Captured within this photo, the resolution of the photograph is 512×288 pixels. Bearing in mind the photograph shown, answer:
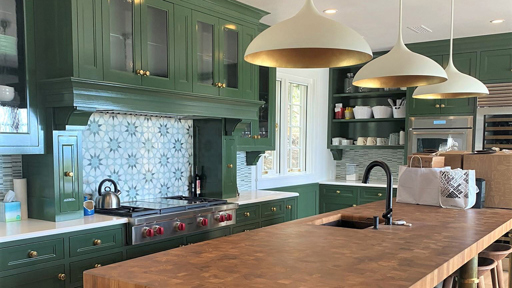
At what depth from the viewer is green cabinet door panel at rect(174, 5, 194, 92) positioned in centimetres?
346

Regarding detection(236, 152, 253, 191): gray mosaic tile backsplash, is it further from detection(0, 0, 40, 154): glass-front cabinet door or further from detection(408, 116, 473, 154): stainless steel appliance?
detection(0, 0, 40, 154): glass-front cabinet door

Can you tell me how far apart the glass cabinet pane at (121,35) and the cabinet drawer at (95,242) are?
43.8 inches

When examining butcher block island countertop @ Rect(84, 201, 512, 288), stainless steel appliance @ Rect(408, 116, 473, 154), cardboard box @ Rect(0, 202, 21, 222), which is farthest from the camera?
stainless steel appliance @ Rect(408, 116, 473, 154)

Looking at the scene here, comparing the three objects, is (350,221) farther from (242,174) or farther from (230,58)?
(242,174)

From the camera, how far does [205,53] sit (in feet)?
12.3

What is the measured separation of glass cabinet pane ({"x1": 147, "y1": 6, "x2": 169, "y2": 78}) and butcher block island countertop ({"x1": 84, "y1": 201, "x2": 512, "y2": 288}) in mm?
1628

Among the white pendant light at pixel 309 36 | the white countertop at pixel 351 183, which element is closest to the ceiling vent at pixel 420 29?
the white countertop at pixel 351 183

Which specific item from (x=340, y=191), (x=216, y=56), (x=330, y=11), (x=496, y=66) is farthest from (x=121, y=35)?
(x=496, y=66)

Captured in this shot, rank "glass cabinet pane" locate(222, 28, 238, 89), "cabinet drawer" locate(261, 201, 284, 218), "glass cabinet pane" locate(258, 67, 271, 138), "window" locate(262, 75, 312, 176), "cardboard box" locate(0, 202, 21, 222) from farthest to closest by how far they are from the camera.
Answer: "window" locate(262, 75, 312, 176), "glass cabinet pane" locate(258, 67, 271, 138), "cabinet drawer" locate(261, 201, 284, 218), "glass cabinet pane" locate(222, 28, 238, 89), "cardboard box" locate(0, 202, 21, 222)

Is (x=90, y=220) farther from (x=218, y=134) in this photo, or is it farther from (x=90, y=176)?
(x=218, y=134)

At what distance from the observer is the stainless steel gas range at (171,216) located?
3016 mm

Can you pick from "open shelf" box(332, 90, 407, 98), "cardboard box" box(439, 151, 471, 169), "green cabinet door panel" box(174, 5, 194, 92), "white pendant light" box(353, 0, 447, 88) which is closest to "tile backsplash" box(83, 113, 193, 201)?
"green cabinet door panel" box(174, 5, 194, 92)

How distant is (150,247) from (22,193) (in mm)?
920

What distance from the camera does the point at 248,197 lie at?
13.7 ft
